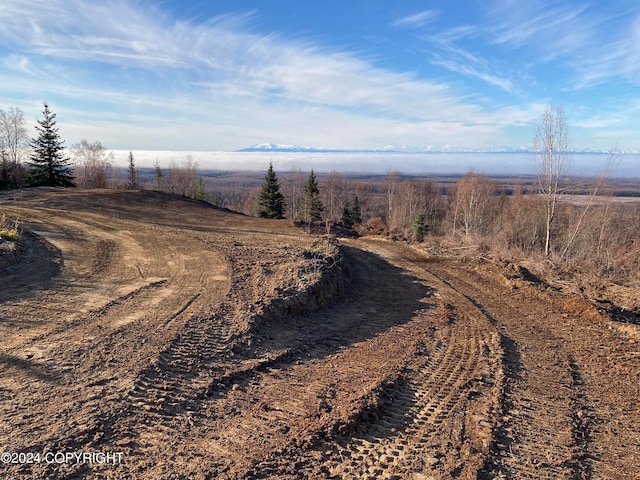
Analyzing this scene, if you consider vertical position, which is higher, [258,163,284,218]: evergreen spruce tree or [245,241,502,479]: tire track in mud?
[258,163,284,218]: evergreen spruce tree

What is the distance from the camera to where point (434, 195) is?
6144 centimetres

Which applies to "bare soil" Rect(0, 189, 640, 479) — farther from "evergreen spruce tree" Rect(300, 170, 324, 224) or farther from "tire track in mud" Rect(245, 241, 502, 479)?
"evergreen spruce tree" Rect(300, 170, 324, 224)

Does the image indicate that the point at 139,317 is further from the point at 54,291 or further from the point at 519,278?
the point at 519,278

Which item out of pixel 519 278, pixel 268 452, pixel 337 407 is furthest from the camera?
pixel 519 278

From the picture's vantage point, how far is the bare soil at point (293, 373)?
13.8 ft

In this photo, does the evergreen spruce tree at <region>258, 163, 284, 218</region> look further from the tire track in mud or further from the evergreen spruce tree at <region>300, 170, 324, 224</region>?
the tire track in mud

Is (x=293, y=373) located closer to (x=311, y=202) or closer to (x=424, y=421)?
(x=424, y=421)

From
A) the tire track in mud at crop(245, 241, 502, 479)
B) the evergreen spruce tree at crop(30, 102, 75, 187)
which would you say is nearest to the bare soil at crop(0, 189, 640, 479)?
the tire track in mud at crop(245, 241, 502, 479)

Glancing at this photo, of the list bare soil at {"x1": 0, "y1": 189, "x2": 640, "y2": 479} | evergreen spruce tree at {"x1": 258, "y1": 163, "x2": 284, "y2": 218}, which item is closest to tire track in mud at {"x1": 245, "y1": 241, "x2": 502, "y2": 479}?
bare soil at {"x1": 0, "y1": 189, "x2": 640, "y2": 479}

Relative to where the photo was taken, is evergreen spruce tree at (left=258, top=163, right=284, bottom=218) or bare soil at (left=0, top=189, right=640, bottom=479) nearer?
bare soil at (left=0, top=189, right=640, bottom=479)

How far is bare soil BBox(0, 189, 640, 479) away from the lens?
4.20m

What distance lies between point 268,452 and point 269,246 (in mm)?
9676

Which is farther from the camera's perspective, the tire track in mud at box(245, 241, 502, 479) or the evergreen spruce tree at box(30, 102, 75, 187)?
the evergreen spruce tree at box(30, 102, 75, 187)

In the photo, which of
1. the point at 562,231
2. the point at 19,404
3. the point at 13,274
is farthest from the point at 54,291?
the point at 562,231
